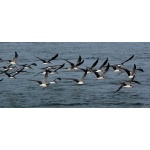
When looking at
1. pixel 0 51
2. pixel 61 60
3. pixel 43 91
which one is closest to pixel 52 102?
pixel 43 91

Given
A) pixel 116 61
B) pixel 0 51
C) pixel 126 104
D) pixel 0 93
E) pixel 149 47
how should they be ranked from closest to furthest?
pixel 126 104 → pixel 0 93 → pixel 116 61 → pixel 0 51 → pixel 149 47

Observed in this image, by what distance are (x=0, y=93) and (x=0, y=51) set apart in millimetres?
25035

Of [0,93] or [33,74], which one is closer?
[0,93]

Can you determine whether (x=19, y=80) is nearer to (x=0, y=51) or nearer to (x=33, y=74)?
(x=33, y=74)

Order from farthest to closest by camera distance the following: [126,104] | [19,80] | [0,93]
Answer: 1. [19,80]
2. [0,93]
3. [126,104]

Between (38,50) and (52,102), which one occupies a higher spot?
(38,50)

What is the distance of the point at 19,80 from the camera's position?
50.0m

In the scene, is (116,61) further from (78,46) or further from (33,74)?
(78,46)

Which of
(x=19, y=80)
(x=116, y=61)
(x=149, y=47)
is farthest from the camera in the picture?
(x=149, y=47)

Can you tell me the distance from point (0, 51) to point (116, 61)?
14.5 meters

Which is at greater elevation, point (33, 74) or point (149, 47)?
point (149, 47)

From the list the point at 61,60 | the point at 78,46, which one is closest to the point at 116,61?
the point at 61,60

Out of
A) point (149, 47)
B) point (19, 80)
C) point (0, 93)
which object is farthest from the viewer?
point (149, 47)

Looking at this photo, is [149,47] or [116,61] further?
[149,47]
